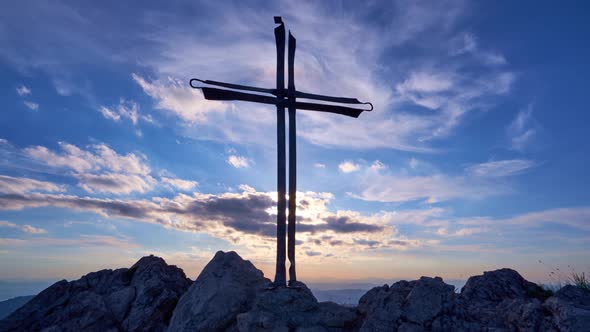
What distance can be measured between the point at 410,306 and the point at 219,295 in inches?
226

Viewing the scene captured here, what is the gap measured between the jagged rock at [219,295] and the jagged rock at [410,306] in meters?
3.94

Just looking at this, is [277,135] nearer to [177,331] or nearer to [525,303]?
[177,331]

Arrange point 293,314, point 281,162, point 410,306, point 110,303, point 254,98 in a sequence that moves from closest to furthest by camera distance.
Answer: point 410,306
point 293,314
point 281,162
point 254,98
point 110,303

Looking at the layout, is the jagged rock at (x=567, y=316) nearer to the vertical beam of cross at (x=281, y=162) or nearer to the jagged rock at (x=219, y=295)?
the vertical beam of cross at (x=281, y=162)

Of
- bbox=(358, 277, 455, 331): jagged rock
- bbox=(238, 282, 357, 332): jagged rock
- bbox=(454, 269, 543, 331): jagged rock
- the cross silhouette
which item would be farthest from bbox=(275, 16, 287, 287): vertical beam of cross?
bbox=(454, 269, 543, 331): jagged rock

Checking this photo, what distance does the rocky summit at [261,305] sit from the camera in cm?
1022

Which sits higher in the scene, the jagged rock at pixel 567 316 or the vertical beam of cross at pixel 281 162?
the vertical beam of cross at pixel 281 162

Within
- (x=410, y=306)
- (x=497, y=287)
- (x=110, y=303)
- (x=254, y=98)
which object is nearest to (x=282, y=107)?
(x=254, y=98)

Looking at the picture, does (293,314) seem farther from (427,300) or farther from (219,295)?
(427,300)

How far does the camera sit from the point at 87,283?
16422mm

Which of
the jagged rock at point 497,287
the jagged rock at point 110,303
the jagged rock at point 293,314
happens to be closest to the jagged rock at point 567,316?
the jagged rock at point 497,287

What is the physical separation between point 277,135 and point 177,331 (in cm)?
673

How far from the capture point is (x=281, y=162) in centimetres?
1399

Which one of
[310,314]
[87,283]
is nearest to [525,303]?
[310,314]
